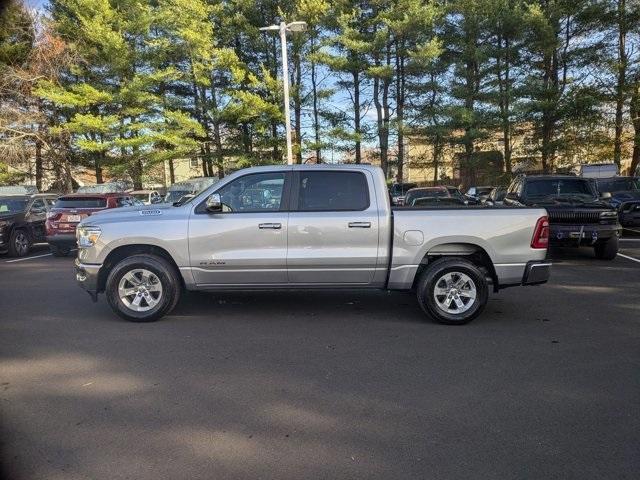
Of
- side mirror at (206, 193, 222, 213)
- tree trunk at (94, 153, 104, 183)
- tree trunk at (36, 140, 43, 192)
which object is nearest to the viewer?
side mirror at (206, 193, 222, 213)

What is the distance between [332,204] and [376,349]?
1.93 m

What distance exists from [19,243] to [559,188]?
1357cm

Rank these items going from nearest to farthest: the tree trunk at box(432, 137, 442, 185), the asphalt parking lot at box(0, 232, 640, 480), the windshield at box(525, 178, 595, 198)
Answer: the asphalt parking lot at box(0, 232, 640, 480)
the windshield at box(525, 178, 595, 198)
the tree trunk at box(432, 137, 442, 185)

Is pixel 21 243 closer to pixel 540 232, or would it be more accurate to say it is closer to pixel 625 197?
pixel 540 232

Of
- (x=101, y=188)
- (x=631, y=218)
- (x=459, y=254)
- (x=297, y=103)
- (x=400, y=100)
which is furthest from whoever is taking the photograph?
(x=400, y=100)

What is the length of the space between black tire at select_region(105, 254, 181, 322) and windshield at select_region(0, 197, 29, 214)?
9451mm

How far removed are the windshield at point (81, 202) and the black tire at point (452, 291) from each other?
10.1m

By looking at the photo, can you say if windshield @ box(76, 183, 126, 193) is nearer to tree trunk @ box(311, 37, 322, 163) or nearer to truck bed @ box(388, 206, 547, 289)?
tree trunk @ box(311, 37, 322, 163)

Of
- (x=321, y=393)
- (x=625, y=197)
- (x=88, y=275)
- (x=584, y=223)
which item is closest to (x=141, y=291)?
(x=88, y=275)

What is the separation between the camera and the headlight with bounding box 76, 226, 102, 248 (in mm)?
6492

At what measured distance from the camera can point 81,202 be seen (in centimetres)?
→ 1355

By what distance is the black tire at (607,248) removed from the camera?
1094cm

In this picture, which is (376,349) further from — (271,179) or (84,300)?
(84,300)

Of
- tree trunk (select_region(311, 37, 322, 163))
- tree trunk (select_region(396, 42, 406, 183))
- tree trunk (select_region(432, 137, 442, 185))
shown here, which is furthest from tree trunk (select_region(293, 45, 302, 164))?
tree trunk (select_region(432, 137, 442, 185))
